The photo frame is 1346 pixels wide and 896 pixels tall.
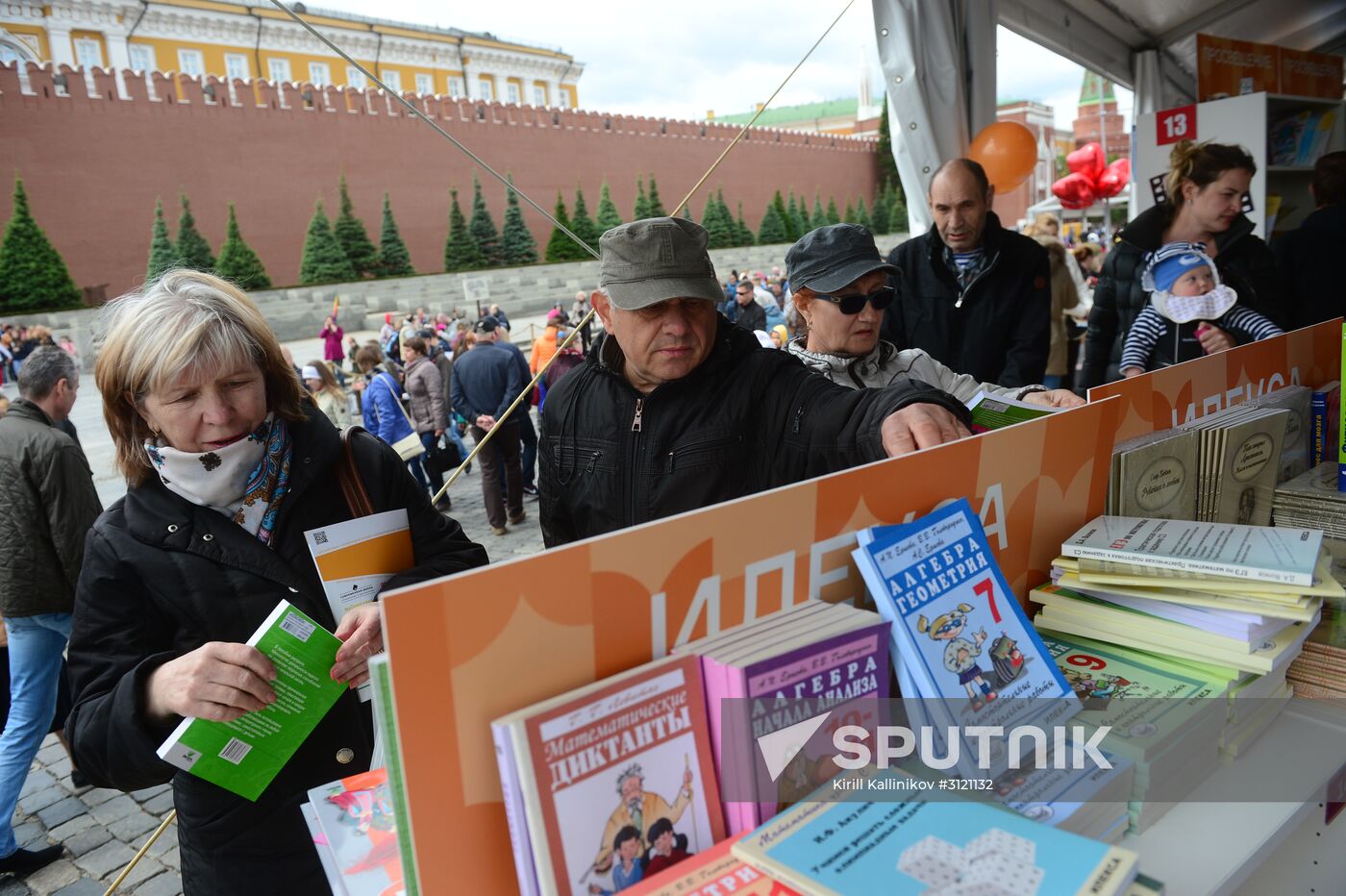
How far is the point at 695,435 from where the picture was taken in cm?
175

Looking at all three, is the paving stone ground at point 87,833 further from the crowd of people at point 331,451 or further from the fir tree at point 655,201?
the fir tree at point 655,201

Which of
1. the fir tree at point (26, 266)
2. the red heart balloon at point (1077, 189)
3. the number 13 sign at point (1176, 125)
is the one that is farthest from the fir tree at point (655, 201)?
the number 13 sign at point (1176, 125)

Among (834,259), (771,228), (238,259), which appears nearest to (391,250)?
(238,259)

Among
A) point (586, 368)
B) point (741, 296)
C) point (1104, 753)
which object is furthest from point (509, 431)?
point (1104, 753)

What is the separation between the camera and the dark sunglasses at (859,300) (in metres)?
2.05

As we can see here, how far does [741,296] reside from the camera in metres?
10.6

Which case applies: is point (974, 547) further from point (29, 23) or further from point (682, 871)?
point (29, 23)

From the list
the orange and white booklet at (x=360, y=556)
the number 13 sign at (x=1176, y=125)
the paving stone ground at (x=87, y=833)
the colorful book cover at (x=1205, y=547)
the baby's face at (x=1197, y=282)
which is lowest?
the paving stone ground at (x=87, y=833)

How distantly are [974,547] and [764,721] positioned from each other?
1.50ft

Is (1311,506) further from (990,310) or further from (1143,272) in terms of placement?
(1143,272)

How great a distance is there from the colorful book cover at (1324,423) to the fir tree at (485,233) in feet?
85.8

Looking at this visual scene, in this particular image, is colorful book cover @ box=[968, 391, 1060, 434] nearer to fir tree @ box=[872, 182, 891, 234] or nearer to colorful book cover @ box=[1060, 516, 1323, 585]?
colorful book cover @ box=[1060, 516, 1323, 585]

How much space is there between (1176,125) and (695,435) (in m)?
5.54

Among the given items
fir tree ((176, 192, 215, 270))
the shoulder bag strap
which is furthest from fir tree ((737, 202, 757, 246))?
the shoulder bag strap
